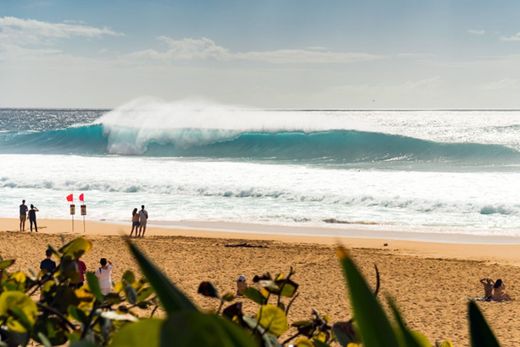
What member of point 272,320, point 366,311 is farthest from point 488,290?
point 366,311

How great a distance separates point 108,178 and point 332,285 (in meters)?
20.0

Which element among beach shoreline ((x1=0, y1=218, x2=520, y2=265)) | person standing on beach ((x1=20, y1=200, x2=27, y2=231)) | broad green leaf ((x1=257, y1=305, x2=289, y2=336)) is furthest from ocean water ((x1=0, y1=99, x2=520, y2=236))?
broad green leaf ((x1=257, y1=305, x2=289, y2=336))

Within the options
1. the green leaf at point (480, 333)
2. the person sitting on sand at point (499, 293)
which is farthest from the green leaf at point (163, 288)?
the person sitting on sand at point (499, 293)

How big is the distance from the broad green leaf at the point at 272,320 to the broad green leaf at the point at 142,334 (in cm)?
79

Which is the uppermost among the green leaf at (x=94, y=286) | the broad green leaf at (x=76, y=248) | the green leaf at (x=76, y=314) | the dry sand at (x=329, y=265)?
the broad green leaf at (x=76, y=248)

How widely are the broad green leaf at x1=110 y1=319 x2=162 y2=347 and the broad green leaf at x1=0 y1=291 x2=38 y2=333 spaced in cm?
83

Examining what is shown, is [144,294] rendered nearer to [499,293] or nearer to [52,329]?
[52,329]

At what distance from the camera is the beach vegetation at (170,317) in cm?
42

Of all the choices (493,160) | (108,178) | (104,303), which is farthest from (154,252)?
(493,160)

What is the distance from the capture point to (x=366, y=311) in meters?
0.50

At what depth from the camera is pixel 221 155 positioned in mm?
46500

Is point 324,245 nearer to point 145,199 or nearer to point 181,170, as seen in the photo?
point 145,199

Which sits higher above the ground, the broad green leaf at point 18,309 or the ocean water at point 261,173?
the ocean water at point 261,173

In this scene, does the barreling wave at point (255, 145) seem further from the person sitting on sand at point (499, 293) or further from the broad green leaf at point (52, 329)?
the broad green leaf at point (52, 329)
